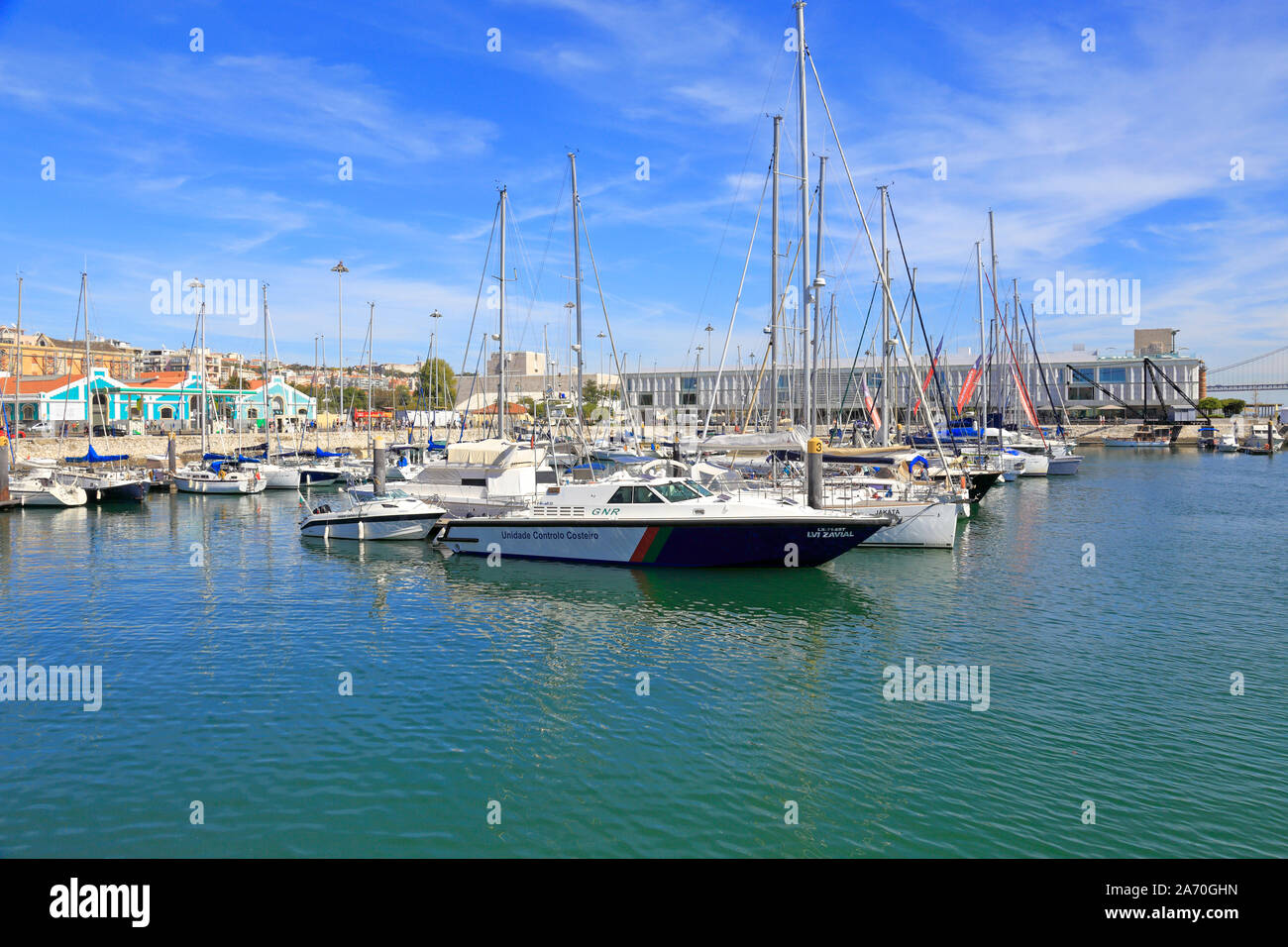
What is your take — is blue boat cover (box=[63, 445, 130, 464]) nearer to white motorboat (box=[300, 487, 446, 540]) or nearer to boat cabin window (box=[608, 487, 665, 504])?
white motorboat (box=[300, 487, 446, 540])

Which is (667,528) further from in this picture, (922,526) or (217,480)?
(217,480)

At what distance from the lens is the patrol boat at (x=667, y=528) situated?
24.8m

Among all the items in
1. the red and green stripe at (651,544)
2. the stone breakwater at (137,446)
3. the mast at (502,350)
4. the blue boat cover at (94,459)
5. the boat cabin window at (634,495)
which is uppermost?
the mast at (502,350)

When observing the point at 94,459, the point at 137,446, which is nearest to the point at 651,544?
the point at 94,459

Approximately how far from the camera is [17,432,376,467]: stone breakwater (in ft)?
205

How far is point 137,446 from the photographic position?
66750mm

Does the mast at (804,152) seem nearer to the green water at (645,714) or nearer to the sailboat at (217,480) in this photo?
the green water at (645,714)

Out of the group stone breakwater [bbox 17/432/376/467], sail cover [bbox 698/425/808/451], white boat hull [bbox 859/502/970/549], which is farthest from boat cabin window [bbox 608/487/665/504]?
stone breakwater [bbox 17/432/376/467]

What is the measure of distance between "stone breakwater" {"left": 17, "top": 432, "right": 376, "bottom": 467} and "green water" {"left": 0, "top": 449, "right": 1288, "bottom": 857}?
42.0 metres

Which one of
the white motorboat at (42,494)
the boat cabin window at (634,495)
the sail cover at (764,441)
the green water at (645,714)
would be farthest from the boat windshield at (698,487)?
the white motorboat at (42,494)

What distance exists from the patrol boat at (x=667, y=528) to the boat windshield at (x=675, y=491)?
3cm

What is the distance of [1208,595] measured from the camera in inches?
893

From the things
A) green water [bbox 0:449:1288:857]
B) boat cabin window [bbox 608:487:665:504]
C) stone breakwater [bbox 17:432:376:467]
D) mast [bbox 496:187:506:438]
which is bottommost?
green water [bbox 0:449:1288:857]
